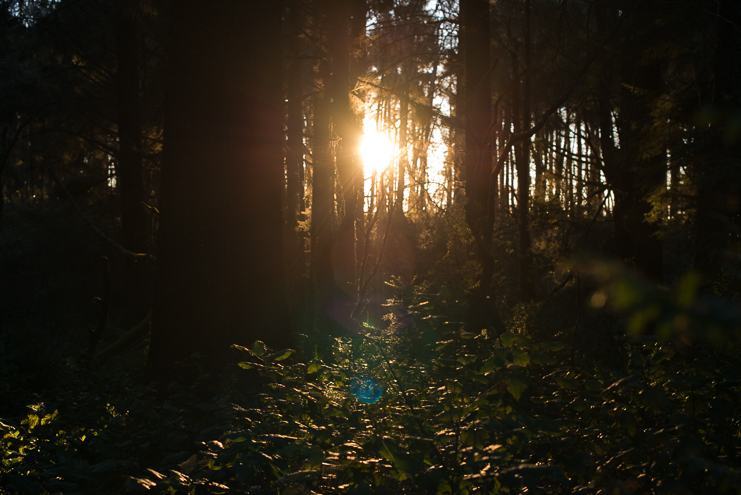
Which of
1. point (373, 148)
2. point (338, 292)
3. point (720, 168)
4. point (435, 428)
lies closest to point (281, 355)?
point (435, 428)

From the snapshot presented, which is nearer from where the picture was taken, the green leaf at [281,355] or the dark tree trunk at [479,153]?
the green leaf at [281,355]

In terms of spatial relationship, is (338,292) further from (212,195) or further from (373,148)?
(212,195)

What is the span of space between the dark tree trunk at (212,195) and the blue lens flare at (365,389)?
207 centimetres

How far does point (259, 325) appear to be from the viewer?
5.96 metres

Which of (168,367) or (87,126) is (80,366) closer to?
(168,367)

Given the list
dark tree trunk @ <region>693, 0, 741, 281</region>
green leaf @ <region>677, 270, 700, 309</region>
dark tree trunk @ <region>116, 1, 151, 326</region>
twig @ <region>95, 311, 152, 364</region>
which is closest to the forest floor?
green leaf @ <region>677, 270, 700, 309</region>

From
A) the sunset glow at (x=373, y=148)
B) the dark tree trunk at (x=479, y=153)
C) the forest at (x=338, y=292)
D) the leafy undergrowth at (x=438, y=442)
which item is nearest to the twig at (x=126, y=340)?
the forest at (x=338, y=292)

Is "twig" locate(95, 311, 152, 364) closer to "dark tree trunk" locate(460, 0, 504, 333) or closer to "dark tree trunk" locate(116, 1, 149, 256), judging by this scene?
"dark tree trunk" locate(116, 1, 149, 256)

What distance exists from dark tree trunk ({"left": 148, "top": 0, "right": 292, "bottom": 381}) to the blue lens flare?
2.07 m

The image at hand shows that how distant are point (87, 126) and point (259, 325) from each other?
11.8 meters

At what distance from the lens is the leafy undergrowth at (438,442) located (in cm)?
208

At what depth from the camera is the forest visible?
231 centimetres

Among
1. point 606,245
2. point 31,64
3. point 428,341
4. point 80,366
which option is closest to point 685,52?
point 606,245

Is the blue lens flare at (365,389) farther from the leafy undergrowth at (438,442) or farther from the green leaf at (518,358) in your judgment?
the green leaf at (518,358)
